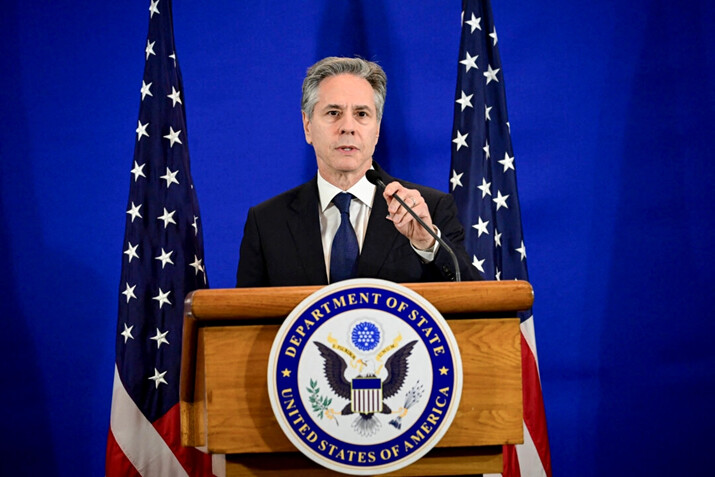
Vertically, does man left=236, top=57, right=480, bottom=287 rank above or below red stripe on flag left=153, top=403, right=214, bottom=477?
above

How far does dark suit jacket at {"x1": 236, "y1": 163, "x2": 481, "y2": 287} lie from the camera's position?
187cm

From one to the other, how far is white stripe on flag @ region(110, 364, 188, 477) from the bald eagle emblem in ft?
5.39

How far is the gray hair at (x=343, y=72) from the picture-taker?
2.17m

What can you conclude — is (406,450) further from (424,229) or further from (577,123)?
(577,123)

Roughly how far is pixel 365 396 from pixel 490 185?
69.1 inches

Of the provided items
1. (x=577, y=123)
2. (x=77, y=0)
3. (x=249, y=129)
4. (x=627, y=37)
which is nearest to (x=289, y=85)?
(x=249, y=129)

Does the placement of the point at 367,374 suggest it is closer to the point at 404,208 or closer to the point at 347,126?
the point at 404,208

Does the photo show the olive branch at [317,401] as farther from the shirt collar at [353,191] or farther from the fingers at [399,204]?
the shirt collar at [353,191]

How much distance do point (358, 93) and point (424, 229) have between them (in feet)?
2.38

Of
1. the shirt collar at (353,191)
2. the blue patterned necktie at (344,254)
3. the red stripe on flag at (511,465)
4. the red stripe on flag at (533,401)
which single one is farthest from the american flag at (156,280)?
the red stripe on flag at (533,401)

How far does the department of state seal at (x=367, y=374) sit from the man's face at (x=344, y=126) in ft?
3.01

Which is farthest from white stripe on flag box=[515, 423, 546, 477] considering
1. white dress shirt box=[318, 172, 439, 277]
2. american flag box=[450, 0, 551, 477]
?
white dress shirt box=[318, 172, 439, 277]

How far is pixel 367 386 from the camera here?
1.23 m

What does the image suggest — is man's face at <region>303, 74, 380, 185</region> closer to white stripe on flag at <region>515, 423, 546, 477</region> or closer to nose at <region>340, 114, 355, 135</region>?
nose at <region>340, 114, 355, 135</region>
